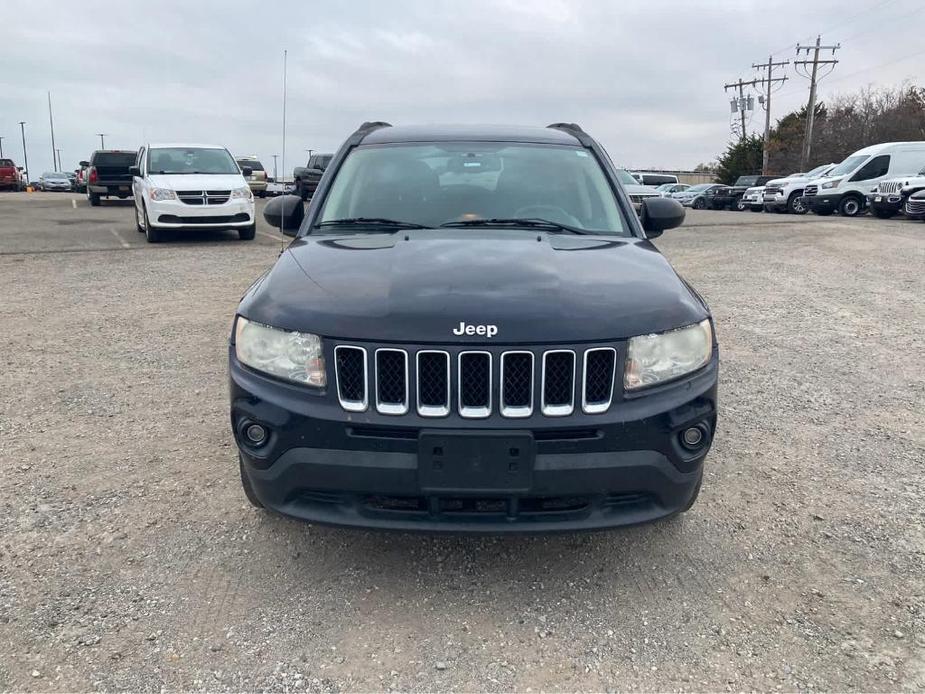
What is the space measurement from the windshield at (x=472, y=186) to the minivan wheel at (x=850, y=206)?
2258 centimetres

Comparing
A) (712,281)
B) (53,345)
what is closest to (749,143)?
(712,281)

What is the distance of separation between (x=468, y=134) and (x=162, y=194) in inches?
401

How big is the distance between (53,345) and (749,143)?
198 feet

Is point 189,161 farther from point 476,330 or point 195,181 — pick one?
point 476,330

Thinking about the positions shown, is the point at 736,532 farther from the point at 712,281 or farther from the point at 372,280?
the point at 712,281

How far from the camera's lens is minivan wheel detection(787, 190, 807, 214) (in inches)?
1068

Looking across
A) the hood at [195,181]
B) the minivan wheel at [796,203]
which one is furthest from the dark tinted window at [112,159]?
the minivan wheel at [796,203]

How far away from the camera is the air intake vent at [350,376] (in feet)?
8.01

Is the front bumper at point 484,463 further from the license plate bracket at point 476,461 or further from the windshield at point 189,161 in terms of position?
the windshield at point 189,161

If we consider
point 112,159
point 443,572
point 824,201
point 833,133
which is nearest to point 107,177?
point 112,159

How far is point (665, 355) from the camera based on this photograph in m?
2.57

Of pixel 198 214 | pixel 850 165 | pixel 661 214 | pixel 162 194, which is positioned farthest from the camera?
pixel 850 165

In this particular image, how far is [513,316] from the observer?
2.46 m

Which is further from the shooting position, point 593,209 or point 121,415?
point 121,415
